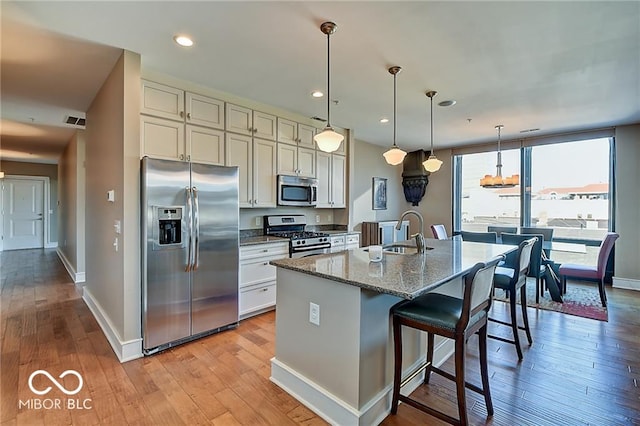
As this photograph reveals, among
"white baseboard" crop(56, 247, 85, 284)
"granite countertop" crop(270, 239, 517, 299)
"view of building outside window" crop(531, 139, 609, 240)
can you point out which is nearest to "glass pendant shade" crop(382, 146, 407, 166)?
"granite countertop" crop(270, 239, 517, 299)

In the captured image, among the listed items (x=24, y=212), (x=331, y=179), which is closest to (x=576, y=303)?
(x=331, y=179)

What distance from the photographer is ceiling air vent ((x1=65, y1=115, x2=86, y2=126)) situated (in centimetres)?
448

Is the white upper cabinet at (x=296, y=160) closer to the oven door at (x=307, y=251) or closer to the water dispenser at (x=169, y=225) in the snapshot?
the oven door at (x=307, y=251)

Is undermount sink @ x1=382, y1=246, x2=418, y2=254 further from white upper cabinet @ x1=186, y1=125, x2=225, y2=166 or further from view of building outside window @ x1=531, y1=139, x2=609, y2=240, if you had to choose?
view of building outside window @ x1=531, y1=139, x2=609, y2=240

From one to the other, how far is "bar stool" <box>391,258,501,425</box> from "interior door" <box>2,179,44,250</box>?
1088 cm

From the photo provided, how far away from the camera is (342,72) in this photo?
2.97m

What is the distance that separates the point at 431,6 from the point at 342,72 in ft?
3.64

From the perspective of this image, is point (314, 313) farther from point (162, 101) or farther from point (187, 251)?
point (162, 101)

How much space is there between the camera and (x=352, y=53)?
260 cm

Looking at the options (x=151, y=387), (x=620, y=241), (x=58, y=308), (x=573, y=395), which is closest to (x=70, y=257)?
(x=58, y=308)

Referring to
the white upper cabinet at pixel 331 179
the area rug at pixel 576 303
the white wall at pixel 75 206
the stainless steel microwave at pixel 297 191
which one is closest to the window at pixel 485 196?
the area rug at pixel 576 303

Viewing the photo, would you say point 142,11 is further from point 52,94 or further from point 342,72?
point 52,94

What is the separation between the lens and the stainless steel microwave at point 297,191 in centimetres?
417

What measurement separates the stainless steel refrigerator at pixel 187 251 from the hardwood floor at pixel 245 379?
23 centimetres
